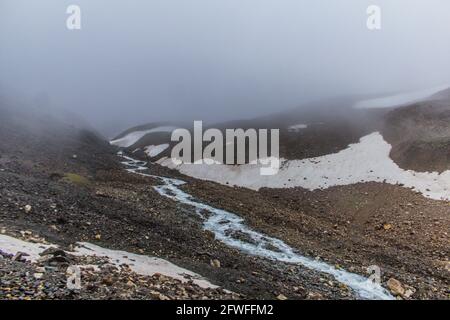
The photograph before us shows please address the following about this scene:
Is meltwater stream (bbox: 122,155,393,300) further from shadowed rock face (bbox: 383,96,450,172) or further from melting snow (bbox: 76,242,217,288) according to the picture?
shadowed rock face (bbox: 383,96,450,172)

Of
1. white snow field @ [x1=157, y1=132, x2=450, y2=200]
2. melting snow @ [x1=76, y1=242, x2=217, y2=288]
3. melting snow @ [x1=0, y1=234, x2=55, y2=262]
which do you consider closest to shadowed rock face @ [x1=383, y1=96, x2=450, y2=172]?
white snow field @ [x1=157, y1=132, x2=450, y2=200]

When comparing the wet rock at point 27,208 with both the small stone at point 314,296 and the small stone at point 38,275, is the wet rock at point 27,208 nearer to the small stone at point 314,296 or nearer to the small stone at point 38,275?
the small stone at point 38,275

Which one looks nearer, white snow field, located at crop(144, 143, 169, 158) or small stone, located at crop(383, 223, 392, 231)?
small stone, located at crop(383, 223, 392, 231)

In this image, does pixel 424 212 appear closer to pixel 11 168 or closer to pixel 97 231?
pixel 97 231

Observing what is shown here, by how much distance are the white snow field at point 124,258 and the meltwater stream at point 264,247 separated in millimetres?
6905

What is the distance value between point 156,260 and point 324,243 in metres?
13.5

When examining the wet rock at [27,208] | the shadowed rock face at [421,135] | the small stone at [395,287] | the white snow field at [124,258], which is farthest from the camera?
the shadowed rock face at [421,135]

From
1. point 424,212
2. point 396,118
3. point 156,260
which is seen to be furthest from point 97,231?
point 396,118

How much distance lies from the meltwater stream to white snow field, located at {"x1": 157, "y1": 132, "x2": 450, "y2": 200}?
49.2 ft

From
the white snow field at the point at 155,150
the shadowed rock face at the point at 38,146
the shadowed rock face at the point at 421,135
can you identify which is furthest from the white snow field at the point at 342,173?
the white snow field at the point at 155,150

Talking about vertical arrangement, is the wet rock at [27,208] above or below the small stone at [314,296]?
above

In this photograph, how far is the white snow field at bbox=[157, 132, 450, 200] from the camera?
3508cm

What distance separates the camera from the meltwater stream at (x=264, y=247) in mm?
17422

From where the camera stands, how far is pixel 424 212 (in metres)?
29.3
